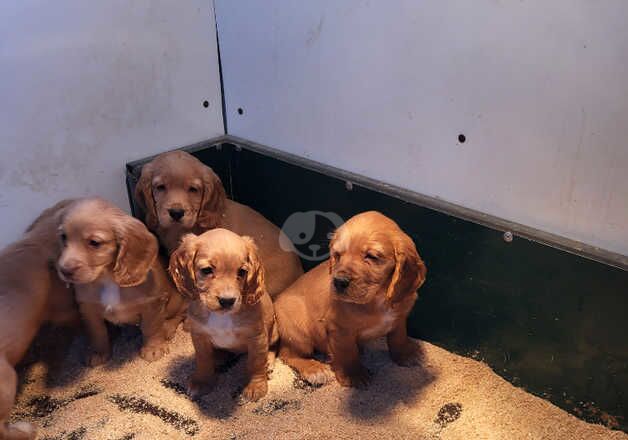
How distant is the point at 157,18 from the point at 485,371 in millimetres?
2435

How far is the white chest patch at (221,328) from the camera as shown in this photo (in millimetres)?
2885

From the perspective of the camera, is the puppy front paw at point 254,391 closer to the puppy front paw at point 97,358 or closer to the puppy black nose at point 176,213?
the puppy front paw at point 97,358

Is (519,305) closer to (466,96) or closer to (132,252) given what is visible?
(466,96)

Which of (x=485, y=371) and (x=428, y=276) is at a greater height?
(x=428, y=276)

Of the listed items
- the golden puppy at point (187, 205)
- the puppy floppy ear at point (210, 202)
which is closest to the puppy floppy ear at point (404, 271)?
the golden puppy at point (187, 205)

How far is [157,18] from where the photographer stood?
11.7 ft

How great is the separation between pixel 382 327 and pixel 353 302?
0.29 m

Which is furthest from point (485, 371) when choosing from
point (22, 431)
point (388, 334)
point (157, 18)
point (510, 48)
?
point (157, 18)

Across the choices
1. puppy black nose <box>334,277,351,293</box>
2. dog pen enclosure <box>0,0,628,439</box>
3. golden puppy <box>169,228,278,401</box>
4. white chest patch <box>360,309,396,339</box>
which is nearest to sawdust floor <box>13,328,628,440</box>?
dog pen enclosure <box>0,0,628,439</box>

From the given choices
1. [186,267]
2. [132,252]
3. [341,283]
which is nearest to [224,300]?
[186,267]

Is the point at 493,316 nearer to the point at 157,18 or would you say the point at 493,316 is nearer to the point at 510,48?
the point at 510,48

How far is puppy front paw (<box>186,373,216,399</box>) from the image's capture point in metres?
3.06

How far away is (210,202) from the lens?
10.9ft

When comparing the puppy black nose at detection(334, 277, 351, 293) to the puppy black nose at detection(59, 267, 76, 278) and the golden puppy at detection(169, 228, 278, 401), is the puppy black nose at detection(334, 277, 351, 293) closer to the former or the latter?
the golden puppy at detection(169, 228, 278, 401)
